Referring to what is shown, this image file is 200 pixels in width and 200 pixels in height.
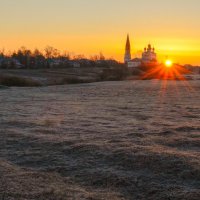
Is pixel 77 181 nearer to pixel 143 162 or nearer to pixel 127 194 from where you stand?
pixel 127 194

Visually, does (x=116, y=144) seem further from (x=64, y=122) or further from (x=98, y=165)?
(x=64, y=122)

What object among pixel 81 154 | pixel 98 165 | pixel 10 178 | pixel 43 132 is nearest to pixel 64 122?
pixel 43 132

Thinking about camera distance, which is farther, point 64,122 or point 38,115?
point 38,115

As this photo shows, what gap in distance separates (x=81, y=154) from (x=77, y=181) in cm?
241

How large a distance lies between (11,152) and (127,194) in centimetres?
436

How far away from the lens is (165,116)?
64.8ft

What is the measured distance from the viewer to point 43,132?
46.6 ft

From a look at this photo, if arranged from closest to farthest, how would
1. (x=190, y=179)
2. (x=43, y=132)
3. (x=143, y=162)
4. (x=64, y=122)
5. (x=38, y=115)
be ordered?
(x=190, y=179) < (x=143, y=162) < (x=43, y=132) < (x=64, y=122) < (x=38, y=115)

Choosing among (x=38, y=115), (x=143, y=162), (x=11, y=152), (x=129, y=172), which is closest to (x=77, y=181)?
(x=129, y=172)

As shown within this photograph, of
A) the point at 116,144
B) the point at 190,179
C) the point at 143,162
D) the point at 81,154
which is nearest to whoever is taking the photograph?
the point at 190,179

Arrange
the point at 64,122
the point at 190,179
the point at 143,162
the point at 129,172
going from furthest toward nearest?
1. the point at 64,122
2. the point at 143,162
3. the point at 129,172
4. the point at 190,179

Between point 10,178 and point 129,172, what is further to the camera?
point 129,172

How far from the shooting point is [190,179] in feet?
27.6

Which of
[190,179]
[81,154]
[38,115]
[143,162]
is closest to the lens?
[190,179]
